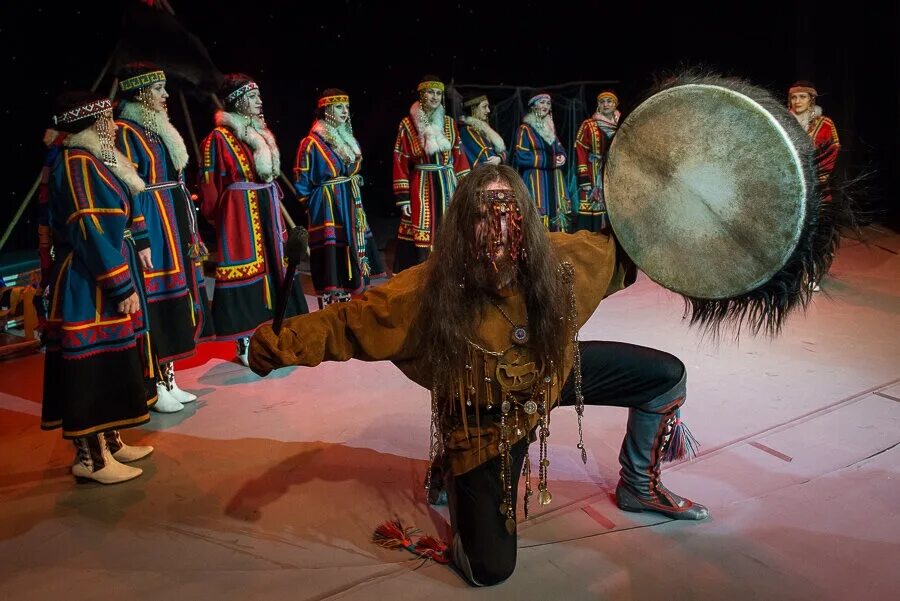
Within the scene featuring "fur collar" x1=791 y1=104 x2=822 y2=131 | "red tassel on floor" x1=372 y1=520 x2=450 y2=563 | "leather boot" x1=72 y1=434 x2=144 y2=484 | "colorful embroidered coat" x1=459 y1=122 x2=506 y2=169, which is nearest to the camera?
"red tassel on floor" x1=372 y1=520 x2=450 y2=563

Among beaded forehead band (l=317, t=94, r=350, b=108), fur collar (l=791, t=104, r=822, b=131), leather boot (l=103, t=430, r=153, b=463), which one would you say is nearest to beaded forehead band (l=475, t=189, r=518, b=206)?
leather boot (l=103, t=430, r=153, b=463)

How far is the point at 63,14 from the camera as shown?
5.63m

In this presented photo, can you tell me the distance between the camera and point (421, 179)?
225 inches

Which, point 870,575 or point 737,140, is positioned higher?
point 737,140

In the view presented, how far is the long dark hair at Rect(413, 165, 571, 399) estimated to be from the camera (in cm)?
201

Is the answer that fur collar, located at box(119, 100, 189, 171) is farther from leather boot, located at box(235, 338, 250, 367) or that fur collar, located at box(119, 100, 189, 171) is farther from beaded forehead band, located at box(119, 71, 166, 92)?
leather boot, located at box(235, 338, 250, 367)

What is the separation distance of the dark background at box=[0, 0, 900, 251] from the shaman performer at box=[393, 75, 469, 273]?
2045 mm

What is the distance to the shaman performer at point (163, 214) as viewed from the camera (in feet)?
11.0

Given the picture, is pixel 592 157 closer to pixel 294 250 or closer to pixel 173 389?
pixel 173 389

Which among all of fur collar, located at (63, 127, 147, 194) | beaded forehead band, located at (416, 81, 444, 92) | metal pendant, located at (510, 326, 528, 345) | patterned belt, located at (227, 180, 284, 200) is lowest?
metal pendant, located at (510, 326, 528, 345)

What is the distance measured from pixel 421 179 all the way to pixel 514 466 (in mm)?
3814

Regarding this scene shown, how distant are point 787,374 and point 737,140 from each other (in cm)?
216

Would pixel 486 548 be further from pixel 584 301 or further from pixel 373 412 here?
pixel 373 412

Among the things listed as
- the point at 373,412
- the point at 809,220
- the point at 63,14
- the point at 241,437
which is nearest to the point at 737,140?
the point at 809,220
